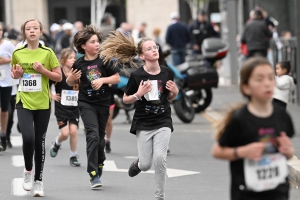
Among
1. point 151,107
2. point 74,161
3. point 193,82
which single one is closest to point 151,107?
point 151,107

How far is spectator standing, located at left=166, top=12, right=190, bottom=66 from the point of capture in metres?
25.5

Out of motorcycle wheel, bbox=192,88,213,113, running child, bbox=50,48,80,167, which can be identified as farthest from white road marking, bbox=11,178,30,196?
motorcycle wheel, bbox=192,88,213,113

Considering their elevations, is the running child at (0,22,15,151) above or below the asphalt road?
above

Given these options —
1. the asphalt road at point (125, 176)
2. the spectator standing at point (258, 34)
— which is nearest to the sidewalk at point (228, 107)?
the asphalt road at point (125, 176)

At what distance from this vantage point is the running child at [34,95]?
8.99 m

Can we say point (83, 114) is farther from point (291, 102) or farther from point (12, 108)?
point (291, 102)

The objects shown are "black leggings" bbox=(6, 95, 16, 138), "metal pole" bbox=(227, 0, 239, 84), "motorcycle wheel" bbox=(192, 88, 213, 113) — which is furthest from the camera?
"metal pole" bbox=(227, 0, 239, 84)

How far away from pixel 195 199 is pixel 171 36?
17036 mm

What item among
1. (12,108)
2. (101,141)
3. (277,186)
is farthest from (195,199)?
(12,108)

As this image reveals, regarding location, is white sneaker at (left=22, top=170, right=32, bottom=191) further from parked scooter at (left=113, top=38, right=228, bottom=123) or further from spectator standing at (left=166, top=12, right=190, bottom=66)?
spectator standing at (left=166, top=12, right=190, bottom=66)

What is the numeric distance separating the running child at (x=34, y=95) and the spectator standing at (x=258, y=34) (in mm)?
12603

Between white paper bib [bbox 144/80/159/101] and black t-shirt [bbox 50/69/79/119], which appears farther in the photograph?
black t-shirt [bbox 50/69/79/119]

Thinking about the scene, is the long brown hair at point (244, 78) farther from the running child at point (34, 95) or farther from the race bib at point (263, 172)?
the running child at point (34, 95)

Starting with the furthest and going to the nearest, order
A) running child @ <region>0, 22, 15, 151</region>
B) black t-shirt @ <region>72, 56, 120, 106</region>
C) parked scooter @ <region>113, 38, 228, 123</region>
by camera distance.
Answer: parked scooter @ <region>113, 38, 228, 123</region>, running child @ <region>0, 22, 15, 151</region>, black t-shirt @ <region>72, 56, 120, 106</region>
